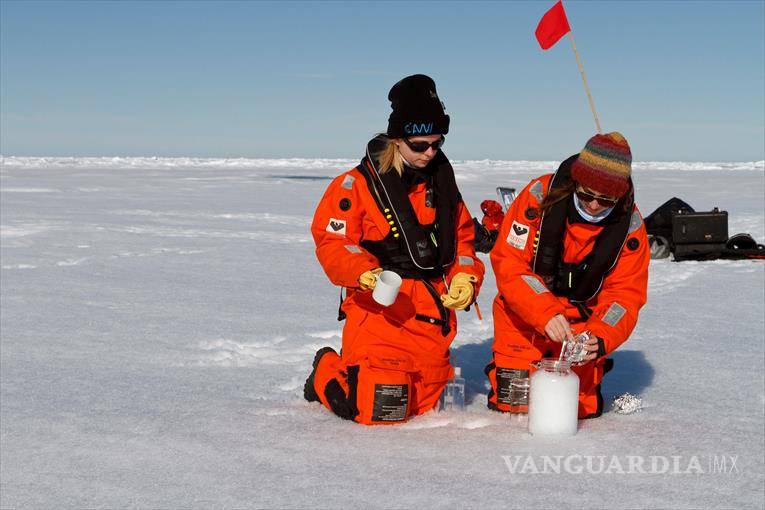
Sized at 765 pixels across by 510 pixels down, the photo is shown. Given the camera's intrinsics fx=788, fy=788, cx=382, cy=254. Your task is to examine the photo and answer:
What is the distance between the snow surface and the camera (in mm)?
2508

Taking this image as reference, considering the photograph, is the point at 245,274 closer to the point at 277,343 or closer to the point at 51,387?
the point at 277,343

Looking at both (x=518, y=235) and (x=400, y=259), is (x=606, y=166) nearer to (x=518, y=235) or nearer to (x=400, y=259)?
(x=518, y=235)

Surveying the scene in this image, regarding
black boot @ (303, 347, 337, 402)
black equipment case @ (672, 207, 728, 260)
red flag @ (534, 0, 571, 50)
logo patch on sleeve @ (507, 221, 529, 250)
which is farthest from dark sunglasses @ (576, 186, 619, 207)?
black equipment case @ (672, 207, 728, 260)

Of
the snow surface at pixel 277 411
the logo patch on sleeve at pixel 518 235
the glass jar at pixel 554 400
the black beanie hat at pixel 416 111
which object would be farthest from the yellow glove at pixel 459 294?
the black beanie hat at pixel 416 111

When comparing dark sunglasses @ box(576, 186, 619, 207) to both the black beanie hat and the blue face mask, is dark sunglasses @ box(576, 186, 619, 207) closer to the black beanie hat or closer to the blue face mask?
the blue face mask

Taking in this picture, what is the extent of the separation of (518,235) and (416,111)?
2.14ft

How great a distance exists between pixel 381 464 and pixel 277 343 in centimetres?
204

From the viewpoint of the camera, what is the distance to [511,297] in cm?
315

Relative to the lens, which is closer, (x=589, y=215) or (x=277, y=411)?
(x=589, y=215)

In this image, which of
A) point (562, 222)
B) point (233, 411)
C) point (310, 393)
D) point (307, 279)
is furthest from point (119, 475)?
point (307, 279)

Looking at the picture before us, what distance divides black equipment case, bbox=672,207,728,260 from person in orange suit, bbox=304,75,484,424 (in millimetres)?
5634

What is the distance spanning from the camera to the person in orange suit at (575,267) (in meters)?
2.99

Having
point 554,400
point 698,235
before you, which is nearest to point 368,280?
point 554,400

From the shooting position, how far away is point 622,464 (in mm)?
2770
